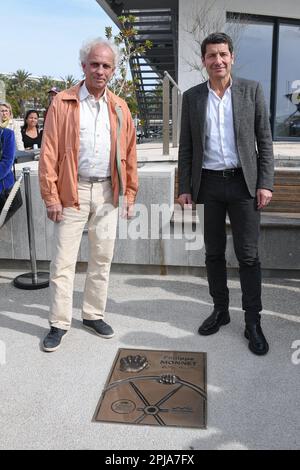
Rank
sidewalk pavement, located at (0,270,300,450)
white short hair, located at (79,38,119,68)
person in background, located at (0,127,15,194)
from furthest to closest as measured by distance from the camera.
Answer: person in background, located at (0,127,15,194) < white short hair, located at (79,38,119,68) < sidewalk pavement, located at (0,270,300,450)

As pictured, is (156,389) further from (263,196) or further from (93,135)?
(93,135)

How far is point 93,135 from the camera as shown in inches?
120

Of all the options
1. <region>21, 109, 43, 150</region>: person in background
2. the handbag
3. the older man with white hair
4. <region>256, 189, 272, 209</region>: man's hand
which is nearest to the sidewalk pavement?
the older man with white hair

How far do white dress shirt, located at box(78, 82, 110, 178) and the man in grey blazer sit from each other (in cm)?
54

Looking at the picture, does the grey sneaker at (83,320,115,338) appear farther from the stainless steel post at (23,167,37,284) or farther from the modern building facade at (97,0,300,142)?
the modern building facade at (97,0,300,142)

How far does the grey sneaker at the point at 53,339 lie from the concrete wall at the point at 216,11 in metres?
8.90

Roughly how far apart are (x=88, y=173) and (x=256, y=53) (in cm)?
916

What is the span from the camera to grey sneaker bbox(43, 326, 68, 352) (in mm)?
3145


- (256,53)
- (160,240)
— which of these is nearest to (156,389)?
(160,240)

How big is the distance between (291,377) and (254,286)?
25.8 inches

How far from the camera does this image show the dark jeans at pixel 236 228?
3076 millimetres

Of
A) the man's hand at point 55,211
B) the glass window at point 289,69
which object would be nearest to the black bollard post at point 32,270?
the man's hand at point 55,211

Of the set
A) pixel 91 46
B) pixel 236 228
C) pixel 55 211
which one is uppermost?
pixel 91 46
